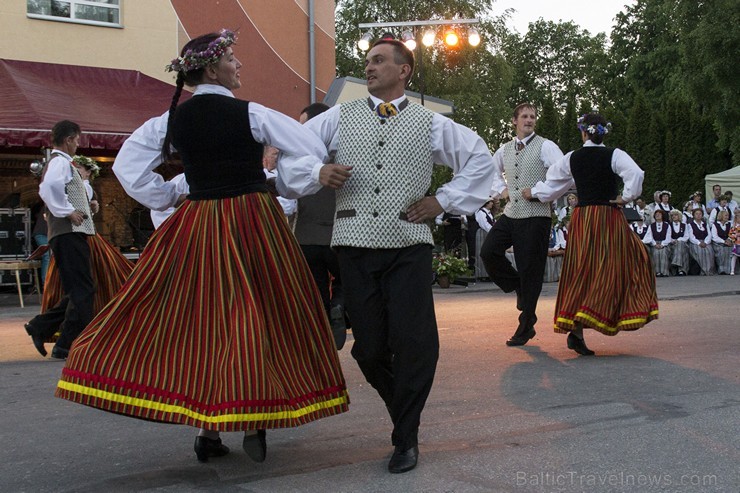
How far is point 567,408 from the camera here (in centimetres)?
560

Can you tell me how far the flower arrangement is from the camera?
17000 mm

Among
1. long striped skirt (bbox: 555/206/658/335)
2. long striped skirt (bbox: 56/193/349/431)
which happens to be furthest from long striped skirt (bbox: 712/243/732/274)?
long striped skirt (bbox: 56/193/349/431)

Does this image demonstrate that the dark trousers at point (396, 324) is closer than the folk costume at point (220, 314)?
No

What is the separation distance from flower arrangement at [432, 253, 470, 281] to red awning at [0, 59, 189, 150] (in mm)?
4947

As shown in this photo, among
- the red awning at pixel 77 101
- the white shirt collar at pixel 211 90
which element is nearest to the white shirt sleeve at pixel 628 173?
the white shirt collar at pixel 211 90

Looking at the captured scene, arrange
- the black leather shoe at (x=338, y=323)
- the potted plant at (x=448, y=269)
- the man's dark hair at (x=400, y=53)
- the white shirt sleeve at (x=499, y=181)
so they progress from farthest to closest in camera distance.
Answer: the potted plant at (x=448, y=269) < the white shirt sleeve at (x=499, y=181) < the black leather shoe at (x=338, y=323) < the man's dark hair at (x=400, y=53)

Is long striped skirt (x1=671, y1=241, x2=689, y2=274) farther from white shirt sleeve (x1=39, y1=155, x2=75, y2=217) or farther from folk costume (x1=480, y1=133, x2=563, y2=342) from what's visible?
white shirt sleeve (x1=39, y1=155, x2=75, y2=217)

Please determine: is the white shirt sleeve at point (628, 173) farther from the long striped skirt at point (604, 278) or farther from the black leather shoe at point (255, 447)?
the black leather shoe at point (255, 447)

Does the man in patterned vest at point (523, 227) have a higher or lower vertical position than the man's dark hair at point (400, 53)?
lower

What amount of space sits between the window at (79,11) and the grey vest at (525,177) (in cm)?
1093

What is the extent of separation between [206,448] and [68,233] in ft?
13.4

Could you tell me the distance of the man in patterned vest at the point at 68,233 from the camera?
8.09m

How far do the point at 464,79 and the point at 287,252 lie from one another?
35.7 meters

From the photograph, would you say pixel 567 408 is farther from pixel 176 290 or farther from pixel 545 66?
pixel 545 66
